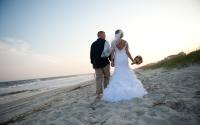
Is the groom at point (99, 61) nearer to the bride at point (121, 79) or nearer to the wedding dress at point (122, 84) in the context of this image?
the bride at point (121, 79)

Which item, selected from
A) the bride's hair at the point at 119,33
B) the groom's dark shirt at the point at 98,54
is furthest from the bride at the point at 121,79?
the groom's dark shirt at the point at 98,54

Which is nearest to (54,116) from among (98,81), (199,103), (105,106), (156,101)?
(105,106)

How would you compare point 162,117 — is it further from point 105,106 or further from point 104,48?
point 104,48

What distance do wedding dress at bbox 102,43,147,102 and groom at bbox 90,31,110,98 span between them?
2.00 ft

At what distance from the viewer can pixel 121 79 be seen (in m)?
5.51

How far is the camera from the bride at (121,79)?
17.2 feet

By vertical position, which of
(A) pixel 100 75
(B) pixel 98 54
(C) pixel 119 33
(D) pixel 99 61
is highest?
(C) pixel 119 33

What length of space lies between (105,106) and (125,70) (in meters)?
1.42

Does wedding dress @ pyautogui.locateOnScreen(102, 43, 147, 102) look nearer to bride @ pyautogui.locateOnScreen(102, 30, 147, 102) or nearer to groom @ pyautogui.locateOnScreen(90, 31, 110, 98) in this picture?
bride @ pyautogui.locateOnScreen(102, 30, 147, 102)

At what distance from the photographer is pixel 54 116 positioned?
500 centimetres

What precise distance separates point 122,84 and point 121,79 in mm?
193

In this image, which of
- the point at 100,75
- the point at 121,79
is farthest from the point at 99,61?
the point at 121,79

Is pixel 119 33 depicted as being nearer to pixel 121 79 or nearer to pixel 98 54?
pixel 98 54

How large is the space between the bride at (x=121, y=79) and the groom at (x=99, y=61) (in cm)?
50
